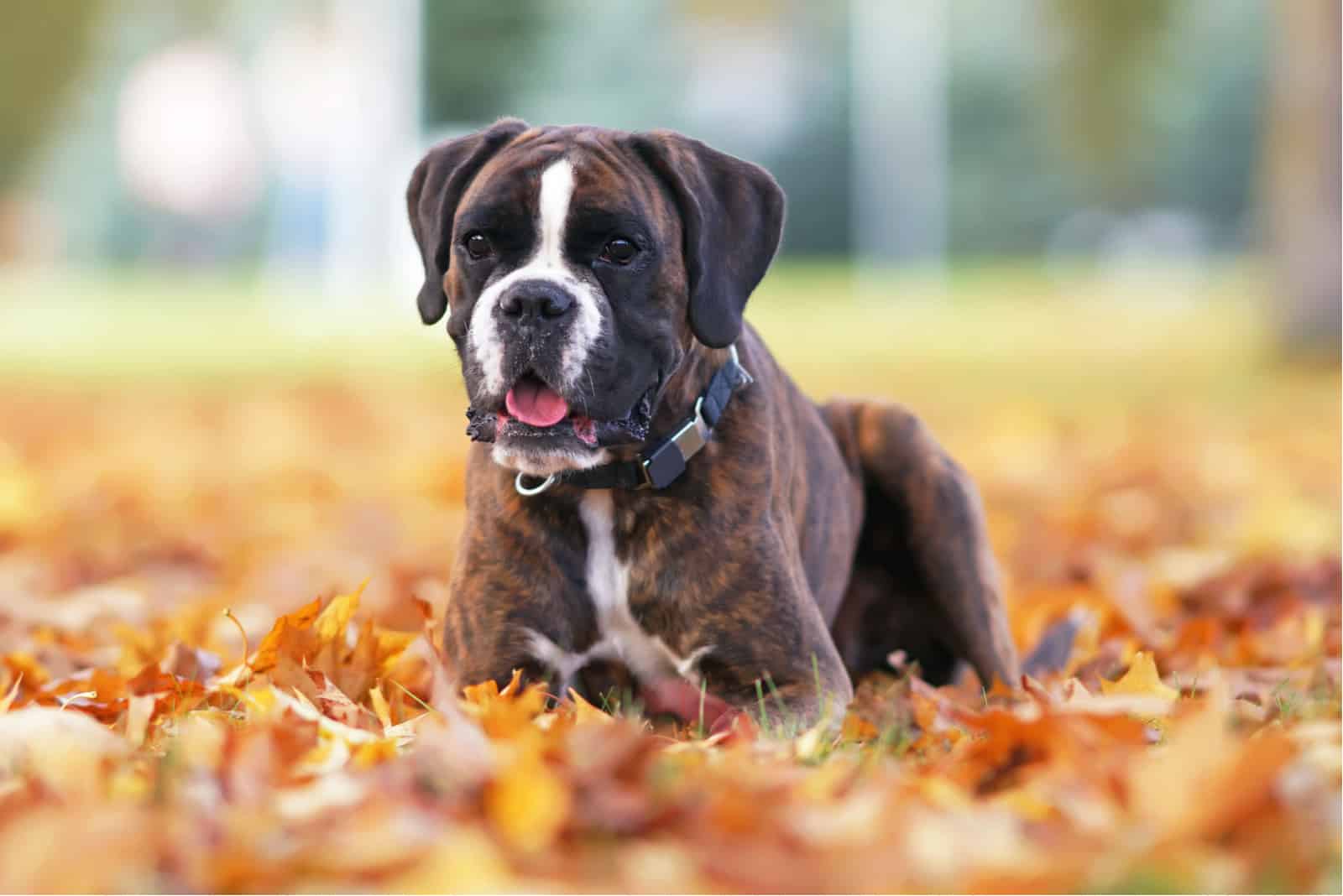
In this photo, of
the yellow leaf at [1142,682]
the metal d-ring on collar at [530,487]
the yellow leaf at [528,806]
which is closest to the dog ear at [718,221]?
the metal d-ring on collar at [530,487]

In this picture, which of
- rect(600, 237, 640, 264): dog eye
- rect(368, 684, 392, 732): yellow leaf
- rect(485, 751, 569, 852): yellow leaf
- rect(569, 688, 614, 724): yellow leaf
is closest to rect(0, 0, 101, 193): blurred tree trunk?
rect(600, 237, 640, 264): dog eye

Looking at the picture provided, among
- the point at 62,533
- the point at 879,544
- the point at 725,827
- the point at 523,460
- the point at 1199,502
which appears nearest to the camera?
the point at 725,827

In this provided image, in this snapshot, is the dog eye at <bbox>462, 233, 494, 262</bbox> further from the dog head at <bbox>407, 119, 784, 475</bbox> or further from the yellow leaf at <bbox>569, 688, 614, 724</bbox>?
the yellow leaf at <bbox>569, 688, 614, 724</bbox>

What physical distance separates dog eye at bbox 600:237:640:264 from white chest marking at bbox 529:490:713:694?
534mm

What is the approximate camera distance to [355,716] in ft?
11.3

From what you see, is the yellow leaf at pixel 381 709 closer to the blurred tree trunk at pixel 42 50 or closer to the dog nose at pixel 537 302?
the dog nose at pixel 537 302

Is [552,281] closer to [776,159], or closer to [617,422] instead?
[617,422]

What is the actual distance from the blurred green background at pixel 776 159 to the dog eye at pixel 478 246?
422 inches

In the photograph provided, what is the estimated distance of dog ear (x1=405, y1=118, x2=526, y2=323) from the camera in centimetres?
397

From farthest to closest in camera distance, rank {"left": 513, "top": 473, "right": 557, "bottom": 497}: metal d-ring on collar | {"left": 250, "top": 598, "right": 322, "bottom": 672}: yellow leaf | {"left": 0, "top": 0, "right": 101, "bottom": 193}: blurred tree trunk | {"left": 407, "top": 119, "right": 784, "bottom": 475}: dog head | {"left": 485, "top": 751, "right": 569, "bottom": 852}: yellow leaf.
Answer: {"left": 0, "top": 0, "right": 101, "bottom": 193}: blurred tree trunk
{"left": 513, "top": 473, "right": 557, "bottom": 497}: metal d-ring on collar
{"left": 250, "top": 598, "right": 322, "bottom": 672}: yellow leaf
{"left": 407, "top": 119, "right": 784, "bottom": 475}: dog head
{"left": 485, "top": 751, "right": 569, "bottom": 852}: yellow leaf

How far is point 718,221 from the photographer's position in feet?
12.7

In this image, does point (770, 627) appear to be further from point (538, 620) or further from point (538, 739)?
point (538, 739)

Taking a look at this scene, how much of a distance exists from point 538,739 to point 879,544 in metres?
2.12

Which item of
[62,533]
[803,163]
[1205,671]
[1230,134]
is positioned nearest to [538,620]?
[1205,671]
